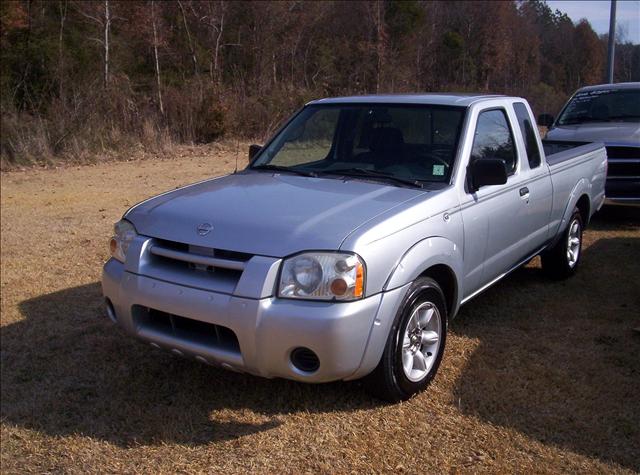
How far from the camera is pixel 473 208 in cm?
452

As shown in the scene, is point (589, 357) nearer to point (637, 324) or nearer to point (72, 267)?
point (637, 324)


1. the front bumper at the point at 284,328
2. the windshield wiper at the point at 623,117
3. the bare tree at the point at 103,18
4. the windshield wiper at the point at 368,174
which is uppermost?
the bare tree at the point at 103,18

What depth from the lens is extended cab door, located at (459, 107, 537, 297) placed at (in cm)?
454

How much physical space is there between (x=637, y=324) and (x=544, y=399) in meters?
1.70

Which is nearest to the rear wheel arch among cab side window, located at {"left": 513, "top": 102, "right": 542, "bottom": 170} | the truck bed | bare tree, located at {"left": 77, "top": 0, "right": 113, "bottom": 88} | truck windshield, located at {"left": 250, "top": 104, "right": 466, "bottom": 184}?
the truck bed

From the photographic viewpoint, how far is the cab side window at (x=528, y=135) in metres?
5.61

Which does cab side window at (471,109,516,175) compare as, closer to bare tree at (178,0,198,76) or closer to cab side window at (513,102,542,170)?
cab side window at (513,102,542,170)

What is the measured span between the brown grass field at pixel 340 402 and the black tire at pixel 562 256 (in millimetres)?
136

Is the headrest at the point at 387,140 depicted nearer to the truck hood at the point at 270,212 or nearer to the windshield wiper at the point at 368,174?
the windshield wiper at the point at 368,174

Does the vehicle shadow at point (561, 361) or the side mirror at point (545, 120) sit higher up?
the side mirror at point (545, 120)

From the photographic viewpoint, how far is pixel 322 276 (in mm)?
3471

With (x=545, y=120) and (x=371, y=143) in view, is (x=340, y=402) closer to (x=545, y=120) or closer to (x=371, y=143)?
(x=371, y=143)

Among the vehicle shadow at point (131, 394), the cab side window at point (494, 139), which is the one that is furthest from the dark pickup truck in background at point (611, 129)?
the vehicle shadow at point (131, 394)

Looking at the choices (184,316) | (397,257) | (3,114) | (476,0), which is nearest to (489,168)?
(397,257)
